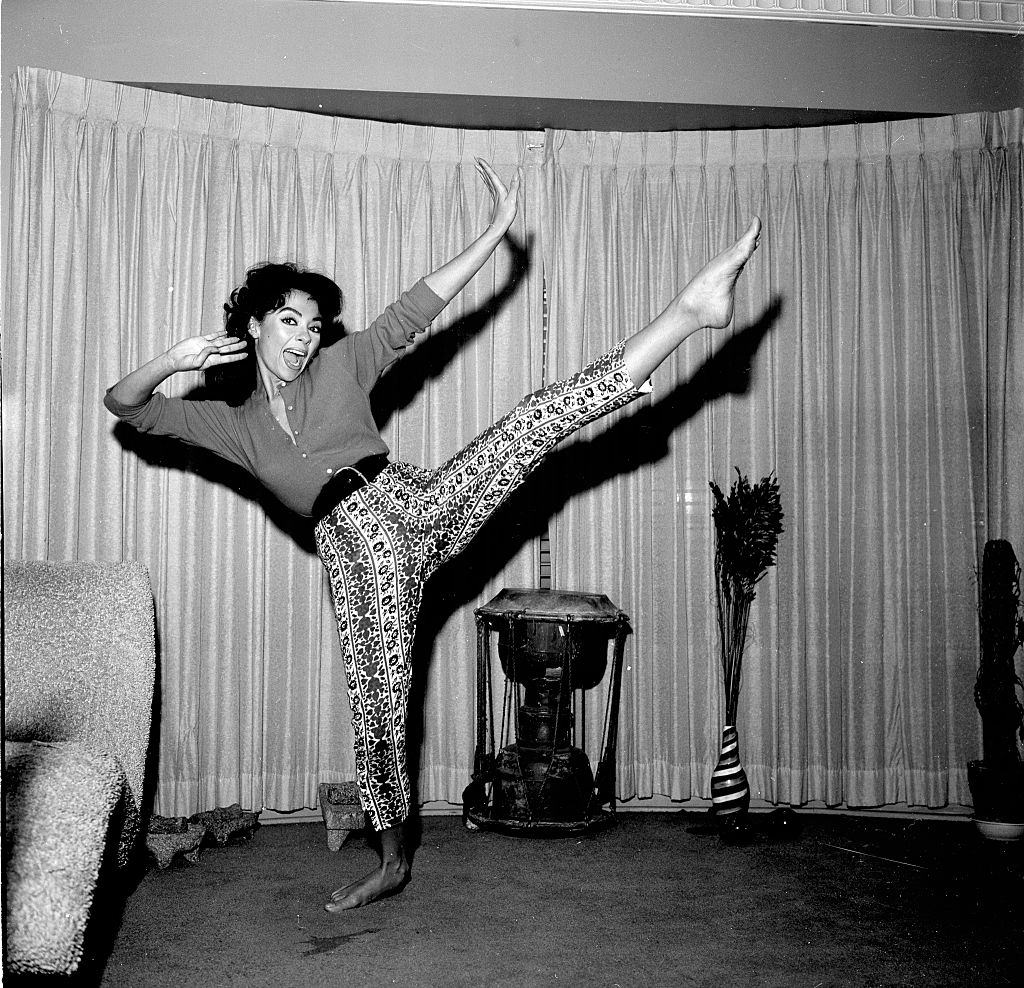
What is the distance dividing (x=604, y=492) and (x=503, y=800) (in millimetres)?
1260

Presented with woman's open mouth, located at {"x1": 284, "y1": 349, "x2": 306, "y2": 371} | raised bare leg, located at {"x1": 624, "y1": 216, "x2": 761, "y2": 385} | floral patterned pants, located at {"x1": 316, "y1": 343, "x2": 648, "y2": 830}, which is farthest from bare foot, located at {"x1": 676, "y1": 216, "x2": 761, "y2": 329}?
woman's open mouth, located at {"x1": 284, "y1": 349, "x2": 306, "y2": 371}

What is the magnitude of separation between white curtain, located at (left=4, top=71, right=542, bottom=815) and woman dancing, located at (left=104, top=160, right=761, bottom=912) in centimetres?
78

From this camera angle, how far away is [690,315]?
246 cm

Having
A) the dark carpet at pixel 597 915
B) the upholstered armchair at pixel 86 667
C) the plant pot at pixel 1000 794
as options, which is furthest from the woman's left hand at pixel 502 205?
the plant pot at pixel 1000 794

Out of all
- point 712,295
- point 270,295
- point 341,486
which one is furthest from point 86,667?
point 712,295

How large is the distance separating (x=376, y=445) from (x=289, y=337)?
0.41m

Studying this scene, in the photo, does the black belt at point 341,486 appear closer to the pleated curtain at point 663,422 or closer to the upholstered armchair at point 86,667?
the upholstered armchair at point 86,667

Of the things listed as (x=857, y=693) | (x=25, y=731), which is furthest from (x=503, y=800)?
(x=25, y=731)

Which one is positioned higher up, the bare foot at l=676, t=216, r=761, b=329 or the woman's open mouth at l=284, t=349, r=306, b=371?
the bare foot at l=676, t=216, r=761, b=329

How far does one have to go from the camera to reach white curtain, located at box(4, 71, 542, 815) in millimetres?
3283

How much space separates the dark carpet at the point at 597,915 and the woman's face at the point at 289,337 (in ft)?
4.99

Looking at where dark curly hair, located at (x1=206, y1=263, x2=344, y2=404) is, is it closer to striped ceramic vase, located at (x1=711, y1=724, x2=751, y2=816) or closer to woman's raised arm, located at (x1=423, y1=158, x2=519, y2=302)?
woman's raised arm, located at (x1=423, y1=158, x2=519, y2=302)

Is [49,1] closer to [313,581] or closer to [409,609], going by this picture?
[313,581]

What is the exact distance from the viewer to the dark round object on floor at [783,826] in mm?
3246
